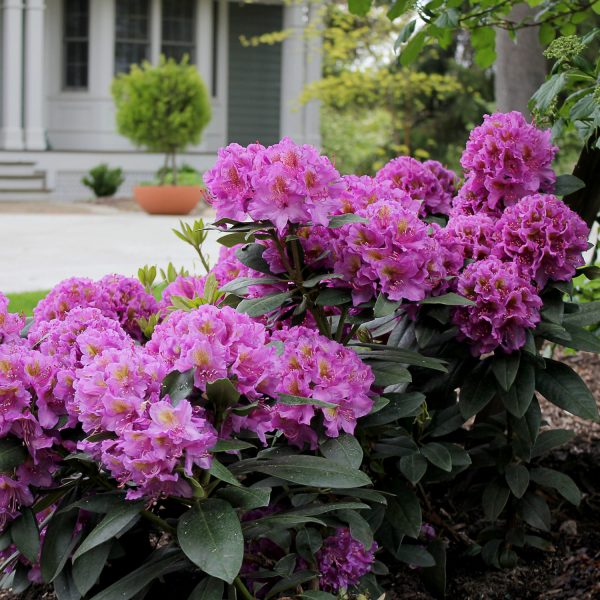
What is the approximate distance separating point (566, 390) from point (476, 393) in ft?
0.64

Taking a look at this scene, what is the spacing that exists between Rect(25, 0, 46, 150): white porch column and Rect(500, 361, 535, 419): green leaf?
1517 centimetres

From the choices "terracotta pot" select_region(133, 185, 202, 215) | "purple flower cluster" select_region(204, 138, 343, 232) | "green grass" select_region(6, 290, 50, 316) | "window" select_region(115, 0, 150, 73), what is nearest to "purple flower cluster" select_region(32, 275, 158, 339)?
"purple flower cluster" select_region(204, 138, 343, 232)

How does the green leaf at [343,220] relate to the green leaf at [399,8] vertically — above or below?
below

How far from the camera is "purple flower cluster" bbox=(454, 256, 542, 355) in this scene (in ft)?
6.65

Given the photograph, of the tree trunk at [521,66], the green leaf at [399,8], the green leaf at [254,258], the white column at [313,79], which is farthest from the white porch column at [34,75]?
the green leaf at [254,258]

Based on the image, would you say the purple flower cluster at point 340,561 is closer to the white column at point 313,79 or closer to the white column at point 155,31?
the white column at point 313,79

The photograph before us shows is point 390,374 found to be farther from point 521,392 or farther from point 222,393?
point 222,393

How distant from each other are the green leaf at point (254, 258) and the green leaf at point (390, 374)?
0.30m

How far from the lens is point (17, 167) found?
16.0 metres

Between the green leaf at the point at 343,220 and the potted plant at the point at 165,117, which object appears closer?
the green leaf at the point at 343,220

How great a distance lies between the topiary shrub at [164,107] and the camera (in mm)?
14281

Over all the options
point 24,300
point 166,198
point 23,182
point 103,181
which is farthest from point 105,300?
point 23,182

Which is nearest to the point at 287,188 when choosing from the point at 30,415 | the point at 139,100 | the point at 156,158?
the point at 30,415

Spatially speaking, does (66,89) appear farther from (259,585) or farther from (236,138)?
(259,585)
